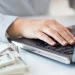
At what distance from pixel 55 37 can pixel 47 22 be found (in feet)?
0.29

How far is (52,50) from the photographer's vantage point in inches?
18.1

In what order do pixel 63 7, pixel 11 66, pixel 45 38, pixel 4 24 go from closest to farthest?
1. pixel 11 66
2. pixel 45 38
3. pixel 4 24
4. pixel 63 7

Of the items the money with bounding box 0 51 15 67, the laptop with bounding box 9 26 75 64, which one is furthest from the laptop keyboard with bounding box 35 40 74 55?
the money with bounding box 0 51 15 67

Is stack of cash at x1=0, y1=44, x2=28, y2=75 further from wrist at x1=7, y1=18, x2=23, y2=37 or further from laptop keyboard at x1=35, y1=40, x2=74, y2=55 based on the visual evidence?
wrist at x1=7, y1=18, x2=23, y2=37

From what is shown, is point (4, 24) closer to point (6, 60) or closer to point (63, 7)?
point (6, 60)

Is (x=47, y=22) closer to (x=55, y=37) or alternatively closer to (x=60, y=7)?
(x=55, y=37)

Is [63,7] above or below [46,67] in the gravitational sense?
above

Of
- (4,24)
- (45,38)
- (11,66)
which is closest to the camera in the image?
(11,66)

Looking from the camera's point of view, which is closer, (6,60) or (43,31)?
(6,60)

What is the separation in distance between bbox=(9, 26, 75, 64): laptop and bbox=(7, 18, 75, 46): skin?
0.02m

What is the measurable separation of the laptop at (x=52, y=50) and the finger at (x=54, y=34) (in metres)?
0.01

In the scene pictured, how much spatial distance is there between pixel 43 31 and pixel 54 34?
0.16 ft

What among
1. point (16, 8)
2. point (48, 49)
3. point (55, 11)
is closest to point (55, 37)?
point (48, 49)

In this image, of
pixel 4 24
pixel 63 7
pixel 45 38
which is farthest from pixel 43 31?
pixel 63 7
